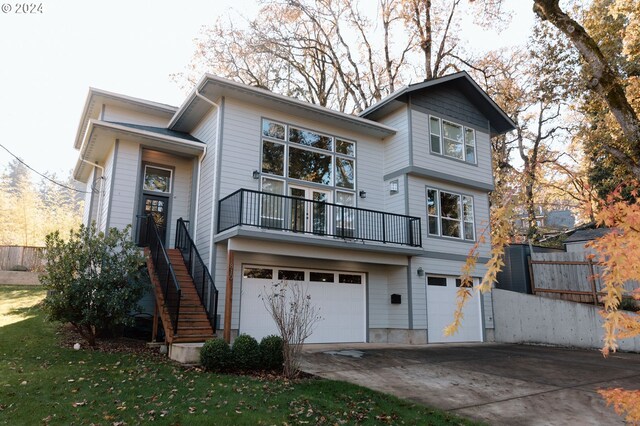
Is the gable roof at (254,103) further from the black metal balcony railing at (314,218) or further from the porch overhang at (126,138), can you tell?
the black metal balcony railing at (314,218)

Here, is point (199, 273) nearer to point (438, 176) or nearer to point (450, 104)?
point (438, 176)

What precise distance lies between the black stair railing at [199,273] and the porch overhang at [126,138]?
1.96 m

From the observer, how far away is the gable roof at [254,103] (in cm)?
1040

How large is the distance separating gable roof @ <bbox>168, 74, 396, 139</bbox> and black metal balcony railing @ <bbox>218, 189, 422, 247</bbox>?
2641 mm

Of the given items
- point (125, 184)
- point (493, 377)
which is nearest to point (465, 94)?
point (493, 377)

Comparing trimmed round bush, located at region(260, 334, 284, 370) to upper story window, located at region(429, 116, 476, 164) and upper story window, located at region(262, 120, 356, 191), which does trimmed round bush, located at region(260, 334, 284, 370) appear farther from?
upper story window, located at region(429, 116, 476, 164)

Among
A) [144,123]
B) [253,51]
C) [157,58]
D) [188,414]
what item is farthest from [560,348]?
[157,58]

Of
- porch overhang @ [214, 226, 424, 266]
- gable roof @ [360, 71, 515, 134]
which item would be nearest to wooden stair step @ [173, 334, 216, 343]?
porch overhang @ [214, 226, 424, 266]

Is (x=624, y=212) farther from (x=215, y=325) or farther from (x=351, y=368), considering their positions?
(x=215, y=325)

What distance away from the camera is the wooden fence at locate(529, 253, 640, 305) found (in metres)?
12.6

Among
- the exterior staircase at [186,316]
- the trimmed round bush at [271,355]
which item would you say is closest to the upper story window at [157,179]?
the exterior staircase at [186,316]

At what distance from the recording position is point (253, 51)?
2005 cm

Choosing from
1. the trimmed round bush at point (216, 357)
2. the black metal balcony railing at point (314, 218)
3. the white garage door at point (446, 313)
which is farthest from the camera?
the white garage door at point (446, 313)

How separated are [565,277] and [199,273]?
11.2 metres
